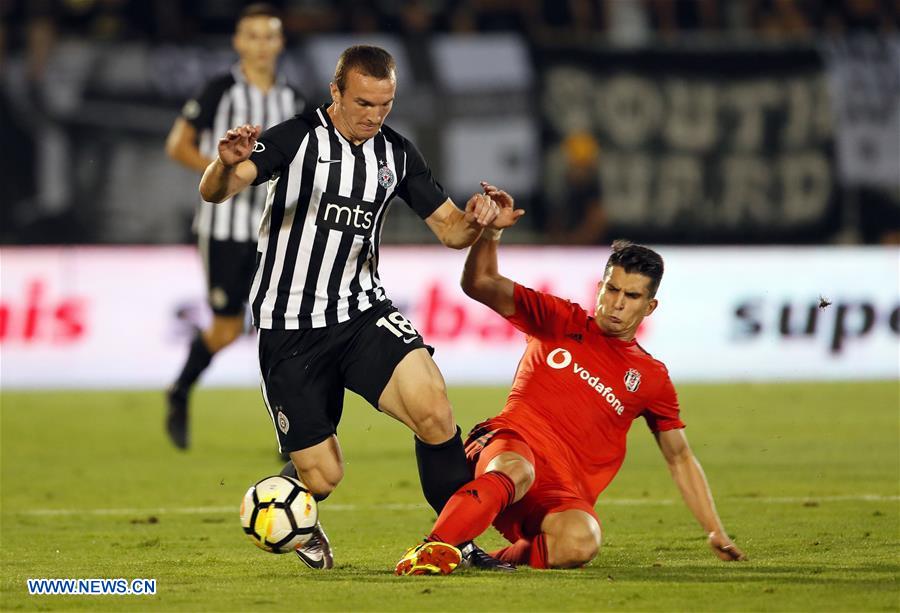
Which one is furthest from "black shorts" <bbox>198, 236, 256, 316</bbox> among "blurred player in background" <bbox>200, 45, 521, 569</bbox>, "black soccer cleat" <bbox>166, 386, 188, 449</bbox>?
"blurred player in background" <bbox>200, 45, 521, 569</bbox>

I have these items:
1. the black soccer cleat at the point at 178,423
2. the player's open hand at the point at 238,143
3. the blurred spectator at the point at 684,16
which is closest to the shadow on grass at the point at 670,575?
the player's open hand at the point at 238,143

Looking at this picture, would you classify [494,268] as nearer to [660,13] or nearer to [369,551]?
[369,551]

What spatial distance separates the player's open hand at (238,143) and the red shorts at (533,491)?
1.49 metres

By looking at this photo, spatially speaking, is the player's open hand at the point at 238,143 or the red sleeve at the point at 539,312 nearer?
the player's open hand at the point at 238,143

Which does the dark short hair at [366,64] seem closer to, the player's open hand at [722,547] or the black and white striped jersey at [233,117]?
the player's open hand at [722,547]

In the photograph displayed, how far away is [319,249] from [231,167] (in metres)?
0.61

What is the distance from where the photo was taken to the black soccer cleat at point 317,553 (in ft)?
18.3

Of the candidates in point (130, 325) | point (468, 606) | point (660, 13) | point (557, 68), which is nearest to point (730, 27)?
point (660, 13)

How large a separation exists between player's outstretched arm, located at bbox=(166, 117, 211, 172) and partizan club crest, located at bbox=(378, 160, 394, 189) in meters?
3.13

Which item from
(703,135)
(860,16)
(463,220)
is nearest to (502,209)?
(463,220)

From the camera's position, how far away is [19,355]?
13.4 metres

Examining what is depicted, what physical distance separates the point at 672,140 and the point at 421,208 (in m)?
11.2

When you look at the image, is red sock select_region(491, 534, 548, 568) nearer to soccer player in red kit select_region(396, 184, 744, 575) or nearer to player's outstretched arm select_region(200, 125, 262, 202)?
soccer player in red kit select_region(396, 184, 744, 575)

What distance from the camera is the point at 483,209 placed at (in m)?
5.48
